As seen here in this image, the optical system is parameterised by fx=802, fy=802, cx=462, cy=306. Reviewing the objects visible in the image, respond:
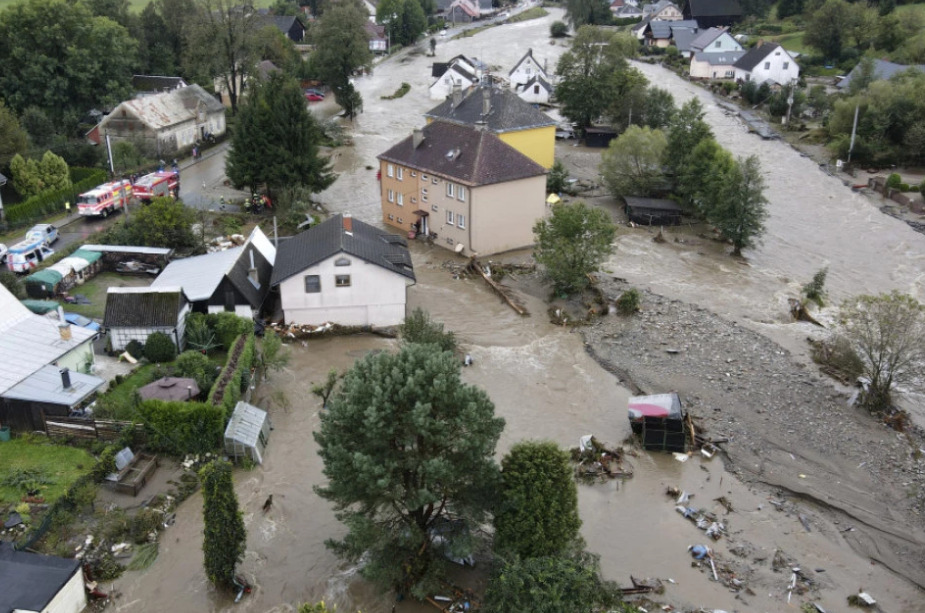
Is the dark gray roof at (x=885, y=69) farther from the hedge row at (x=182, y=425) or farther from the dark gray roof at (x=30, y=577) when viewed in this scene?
the dark gray roof at (x=30, y=577)

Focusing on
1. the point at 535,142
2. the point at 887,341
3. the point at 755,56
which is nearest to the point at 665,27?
the point at 755,56

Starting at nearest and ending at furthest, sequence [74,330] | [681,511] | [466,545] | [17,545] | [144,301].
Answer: [466,545]
[17,545]
[681,511]
[74,330]
[144,301]

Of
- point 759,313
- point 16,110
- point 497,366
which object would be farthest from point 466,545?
point 16,110

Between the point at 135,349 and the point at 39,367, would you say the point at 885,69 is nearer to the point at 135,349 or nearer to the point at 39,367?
the point at 135,349

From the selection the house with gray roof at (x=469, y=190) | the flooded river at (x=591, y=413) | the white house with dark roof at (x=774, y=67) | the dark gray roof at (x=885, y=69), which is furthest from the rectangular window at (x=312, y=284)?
the white house with dark roof at (x=774, y=67)

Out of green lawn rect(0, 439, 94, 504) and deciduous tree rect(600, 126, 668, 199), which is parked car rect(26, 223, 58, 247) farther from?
deciduous tree rect(600, 126, 668, 199)

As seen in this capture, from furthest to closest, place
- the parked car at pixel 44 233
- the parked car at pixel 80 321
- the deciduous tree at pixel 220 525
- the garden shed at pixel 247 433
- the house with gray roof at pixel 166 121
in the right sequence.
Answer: the house with gray roof at pixel 166 121 → the parked car at pixel 44 233 → the parked car at pixel 80 321 → the garden shed at pixel 247 433 → the deciduous tree at pixel 220 525

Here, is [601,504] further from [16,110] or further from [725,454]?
[16,110]
